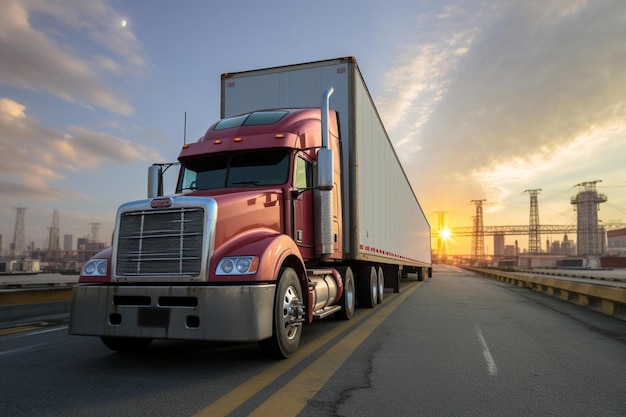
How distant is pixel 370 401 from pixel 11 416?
270cm

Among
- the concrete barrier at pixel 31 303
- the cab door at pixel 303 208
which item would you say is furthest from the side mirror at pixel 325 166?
the concrete barrier at pixel 31 303

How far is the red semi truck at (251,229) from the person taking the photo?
15.3 ft

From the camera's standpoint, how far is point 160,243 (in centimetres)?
490

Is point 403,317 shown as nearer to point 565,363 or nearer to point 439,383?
point 565,363

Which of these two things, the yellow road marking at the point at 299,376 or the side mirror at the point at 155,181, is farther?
the side mirror at the point at 155,181

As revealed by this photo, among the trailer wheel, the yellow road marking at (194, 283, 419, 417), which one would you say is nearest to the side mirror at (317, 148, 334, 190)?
the yellow road marking at (194, 283, 419, 417)

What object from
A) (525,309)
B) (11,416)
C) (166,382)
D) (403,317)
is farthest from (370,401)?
(525,309)

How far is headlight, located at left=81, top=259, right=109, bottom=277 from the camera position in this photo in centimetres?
506

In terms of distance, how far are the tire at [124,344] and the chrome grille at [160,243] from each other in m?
1.05

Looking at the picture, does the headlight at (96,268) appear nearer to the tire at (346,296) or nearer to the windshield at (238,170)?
the windshield at (238,170)

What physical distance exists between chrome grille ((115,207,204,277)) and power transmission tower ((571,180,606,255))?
155 metres

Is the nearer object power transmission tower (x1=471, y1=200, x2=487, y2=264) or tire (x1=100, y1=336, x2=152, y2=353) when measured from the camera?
tire (x1=100, y1=336, x2=152, y2=353)

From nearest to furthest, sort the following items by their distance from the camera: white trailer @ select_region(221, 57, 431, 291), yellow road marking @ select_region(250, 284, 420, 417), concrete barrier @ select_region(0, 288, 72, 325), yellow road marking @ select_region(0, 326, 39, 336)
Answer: yellow road marking @ select_region(250, 284, 420, 417) → yellow road marking @ select_region(0, 326, 39, 336) → white trailer @ select_region(221, 57, 431, 291) → concrete barrier @ select_region(0, 288, 72, 325)

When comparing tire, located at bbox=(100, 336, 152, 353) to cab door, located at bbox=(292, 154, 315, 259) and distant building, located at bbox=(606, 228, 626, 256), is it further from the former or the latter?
distant building, located at bbox=(606, 228, 626, 256)
